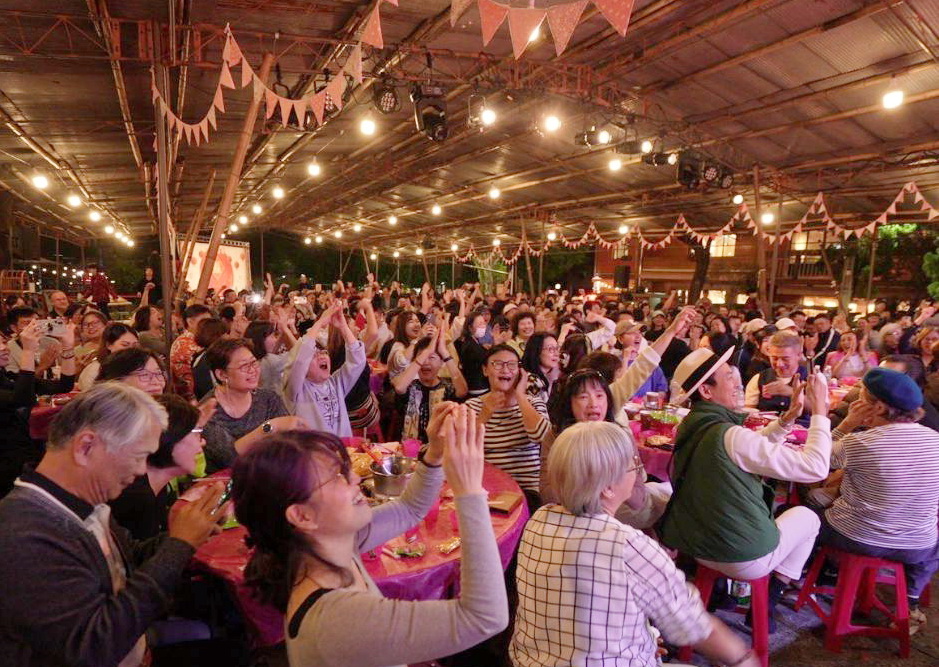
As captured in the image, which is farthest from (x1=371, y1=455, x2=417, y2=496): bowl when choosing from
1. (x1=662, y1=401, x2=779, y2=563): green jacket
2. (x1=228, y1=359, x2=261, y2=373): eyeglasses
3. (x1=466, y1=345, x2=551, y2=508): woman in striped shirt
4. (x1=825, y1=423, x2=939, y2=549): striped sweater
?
(x1=825, y1=423, x2=939, y2=549): striped sweater

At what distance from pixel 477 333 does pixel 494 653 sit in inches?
161

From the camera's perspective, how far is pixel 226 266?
20.0 metres

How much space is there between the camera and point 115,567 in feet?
5.06

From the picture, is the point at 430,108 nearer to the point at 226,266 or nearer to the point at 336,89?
the point at 336,89

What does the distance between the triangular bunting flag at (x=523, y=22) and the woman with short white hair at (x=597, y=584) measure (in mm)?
2943

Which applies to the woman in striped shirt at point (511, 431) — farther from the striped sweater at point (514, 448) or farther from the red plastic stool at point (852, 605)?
the red plastic stool at point (852, 605)

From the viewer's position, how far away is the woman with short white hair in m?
1.51

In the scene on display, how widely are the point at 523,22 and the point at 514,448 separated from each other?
8.91 feet

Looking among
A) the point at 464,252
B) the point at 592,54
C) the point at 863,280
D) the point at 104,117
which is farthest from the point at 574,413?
the point at 464,252

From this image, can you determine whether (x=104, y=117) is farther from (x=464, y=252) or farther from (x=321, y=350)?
(x=464, y=252)

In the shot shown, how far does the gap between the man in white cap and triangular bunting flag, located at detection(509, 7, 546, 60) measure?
7.77 ft

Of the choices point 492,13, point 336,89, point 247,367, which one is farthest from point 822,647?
point 336,89

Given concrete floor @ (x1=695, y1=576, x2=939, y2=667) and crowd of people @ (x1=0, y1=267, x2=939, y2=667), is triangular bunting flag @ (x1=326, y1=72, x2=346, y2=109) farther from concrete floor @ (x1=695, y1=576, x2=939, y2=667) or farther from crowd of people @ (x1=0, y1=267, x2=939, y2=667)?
concrete floor @ (x1=695, y1=576, x2=939, y2=667)

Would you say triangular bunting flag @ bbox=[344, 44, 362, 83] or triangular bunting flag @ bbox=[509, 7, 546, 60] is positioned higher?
triangular bunting flag @ bbox=[344, 44, 362, 83]
